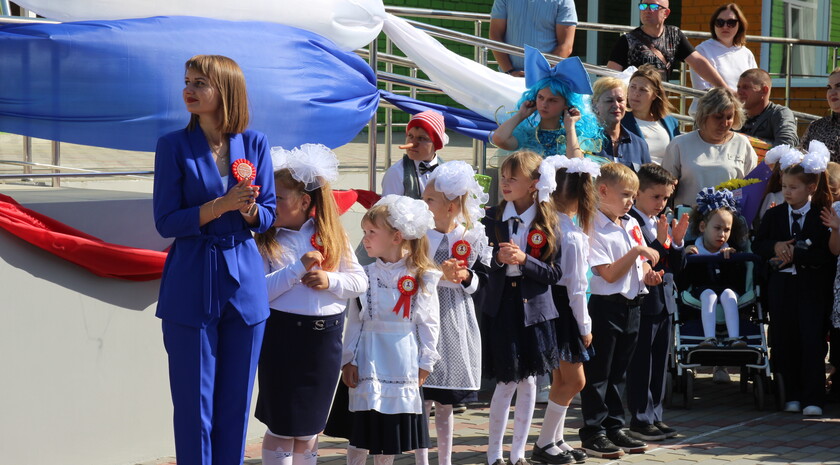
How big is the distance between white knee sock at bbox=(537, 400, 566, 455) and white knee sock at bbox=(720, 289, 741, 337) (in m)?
1.79

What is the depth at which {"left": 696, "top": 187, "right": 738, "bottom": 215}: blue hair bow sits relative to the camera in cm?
719

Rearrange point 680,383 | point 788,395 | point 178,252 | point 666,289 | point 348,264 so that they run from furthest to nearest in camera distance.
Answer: point 680,383 → point 788,395 → point 666,289 → point 348,264 → point 178,252

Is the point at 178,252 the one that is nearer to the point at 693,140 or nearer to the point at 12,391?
the point at 12,391

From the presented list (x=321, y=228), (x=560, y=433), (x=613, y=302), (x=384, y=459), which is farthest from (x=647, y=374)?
(x=321, y=228)

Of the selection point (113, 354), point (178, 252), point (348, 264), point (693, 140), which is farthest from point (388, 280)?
point (693, 140)

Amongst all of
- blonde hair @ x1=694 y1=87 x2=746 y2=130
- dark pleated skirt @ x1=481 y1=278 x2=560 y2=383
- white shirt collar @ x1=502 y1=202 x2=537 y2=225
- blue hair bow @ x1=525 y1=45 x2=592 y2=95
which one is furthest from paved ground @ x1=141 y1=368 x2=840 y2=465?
blue hair bow @ x1=525 y1=45 x2=592 y2=95

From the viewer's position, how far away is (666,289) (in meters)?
6.59

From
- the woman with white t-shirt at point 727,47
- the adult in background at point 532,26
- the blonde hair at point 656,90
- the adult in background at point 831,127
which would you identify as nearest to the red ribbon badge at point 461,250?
the blonde hair at point 656,90

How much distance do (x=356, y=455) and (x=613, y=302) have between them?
1790mm

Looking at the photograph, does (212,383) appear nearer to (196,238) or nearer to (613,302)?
(196,238)

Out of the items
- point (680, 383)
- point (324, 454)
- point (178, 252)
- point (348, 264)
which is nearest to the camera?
point (178, 252)

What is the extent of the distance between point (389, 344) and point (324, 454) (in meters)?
1.25

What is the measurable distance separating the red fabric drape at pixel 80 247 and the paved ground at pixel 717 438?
98cm

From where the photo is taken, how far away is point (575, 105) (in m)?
6.79
